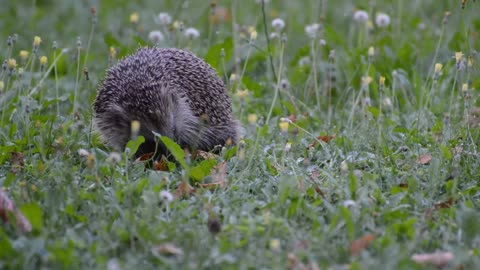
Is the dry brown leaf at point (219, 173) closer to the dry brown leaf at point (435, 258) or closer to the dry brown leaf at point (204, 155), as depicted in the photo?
the dry brown leaf at point (204, 155)

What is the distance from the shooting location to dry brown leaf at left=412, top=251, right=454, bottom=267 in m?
3.96

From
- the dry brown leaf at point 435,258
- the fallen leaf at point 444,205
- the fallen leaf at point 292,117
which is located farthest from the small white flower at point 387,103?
the dry brown leaf at point 435,258

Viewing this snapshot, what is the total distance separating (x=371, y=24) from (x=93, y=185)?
4092mm

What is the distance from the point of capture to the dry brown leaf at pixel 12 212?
4.32 metres

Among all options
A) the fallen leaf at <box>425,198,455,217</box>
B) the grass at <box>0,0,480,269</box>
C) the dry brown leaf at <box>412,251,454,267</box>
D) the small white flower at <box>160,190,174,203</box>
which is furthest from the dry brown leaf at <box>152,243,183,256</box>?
the fallen leaf at <box>425,198,455,217</box>

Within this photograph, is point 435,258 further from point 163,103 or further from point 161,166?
point 163,103

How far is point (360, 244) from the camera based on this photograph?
4.15 metres

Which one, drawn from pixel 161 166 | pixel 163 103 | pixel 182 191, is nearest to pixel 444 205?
pixel 182 191

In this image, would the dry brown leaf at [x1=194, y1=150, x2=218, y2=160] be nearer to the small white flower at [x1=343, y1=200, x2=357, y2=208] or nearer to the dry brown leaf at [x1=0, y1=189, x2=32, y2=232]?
the small white flower at [x1=343, y1=200, x2=357, y2=208]

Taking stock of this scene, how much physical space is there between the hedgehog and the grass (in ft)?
0.75

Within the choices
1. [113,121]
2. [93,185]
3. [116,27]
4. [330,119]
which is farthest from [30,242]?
[116,27]

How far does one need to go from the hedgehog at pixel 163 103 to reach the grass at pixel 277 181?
23 cm

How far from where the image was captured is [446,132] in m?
5.79

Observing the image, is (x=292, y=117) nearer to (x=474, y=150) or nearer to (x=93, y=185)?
(x=474, y=150)
